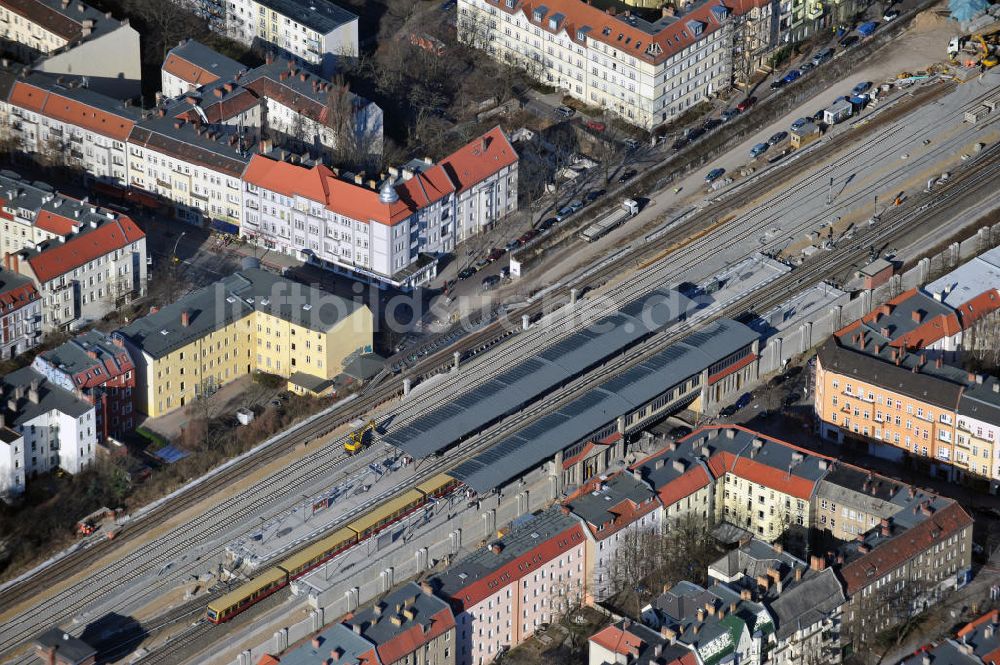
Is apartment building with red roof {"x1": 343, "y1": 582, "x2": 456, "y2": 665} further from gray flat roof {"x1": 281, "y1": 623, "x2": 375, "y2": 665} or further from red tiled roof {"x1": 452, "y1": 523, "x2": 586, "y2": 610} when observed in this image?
red tiled roof {"x1": 452, "y1": 523, "x2": 586, "y2": 610}

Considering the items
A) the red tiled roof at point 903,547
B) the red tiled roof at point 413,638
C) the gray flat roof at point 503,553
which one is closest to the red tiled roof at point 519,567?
the gray flat roof at point 503,553

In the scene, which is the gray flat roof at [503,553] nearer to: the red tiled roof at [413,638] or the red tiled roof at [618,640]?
the red tiled roof at [413,638]

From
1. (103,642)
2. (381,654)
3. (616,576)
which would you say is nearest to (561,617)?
(616,576)

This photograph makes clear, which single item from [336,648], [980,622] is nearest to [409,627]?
[336,648]

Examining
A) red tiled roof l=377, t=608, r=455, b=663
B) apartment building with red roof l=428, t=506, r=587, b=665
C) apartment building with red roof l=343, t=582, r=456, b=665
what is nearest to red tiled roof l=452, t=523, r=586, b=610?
apartment building with red roof l=428, t=506, r=587, b=665

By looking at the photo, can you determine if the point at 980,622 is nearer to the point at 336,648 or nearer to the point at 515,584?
the point at 515,584
